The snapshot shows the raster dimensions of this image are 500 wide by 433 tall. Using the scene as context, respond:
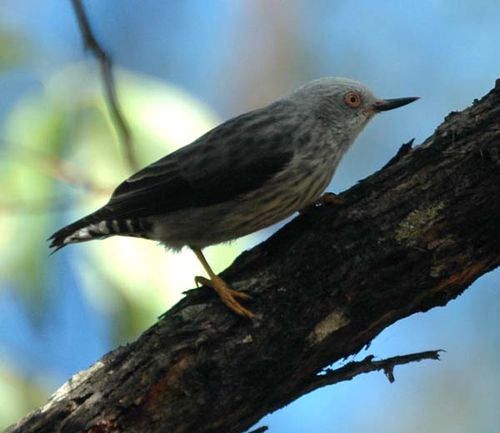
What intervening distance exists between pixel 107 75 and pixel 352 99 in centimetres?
213

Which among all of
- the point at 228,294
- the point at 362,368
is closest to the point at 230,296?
the point at 228,294

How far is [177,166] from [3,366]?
5.23ft

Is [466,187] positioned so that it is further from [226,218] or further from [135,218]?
[135,218]

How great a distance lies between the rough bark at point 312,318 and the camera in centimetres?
349

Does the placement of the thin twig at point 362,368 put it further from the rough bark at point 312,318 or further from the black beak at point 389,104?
the black beak at point 389,104

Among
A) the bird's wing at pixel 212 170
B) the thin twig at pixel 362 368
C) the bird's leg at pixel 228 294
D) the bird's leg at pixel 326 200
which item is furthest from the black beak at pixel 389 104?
the thin twig at pixel 362 368

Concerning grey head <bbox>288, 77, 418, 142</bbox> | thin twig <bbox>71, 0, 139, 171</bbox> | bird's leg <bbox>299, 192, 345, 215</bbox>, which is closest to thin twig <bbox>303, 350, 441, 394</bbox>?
bird's leg <bbox>299, 192, 345, 215</bbox>

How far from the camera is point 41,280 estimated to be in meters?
4.35

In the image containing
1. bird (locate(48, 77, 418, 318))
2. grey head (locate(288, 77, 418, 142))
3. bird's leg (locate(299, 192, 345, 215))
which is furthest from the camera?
grey head (locate(288, 77, 418, 142))

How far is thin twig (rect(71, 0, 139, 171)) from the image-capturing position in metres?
3.58

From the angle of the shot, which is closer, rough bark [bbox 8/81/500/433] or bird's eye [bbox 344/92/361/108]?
rough bark [bbox 8/81/500/433]

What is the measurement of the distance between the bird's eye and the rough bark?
161cm

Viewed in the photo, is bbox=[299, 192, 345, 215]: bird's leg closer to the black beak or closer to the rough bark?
the rough bark

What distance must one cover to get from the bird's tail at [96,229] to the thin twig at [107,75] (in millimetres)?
907
